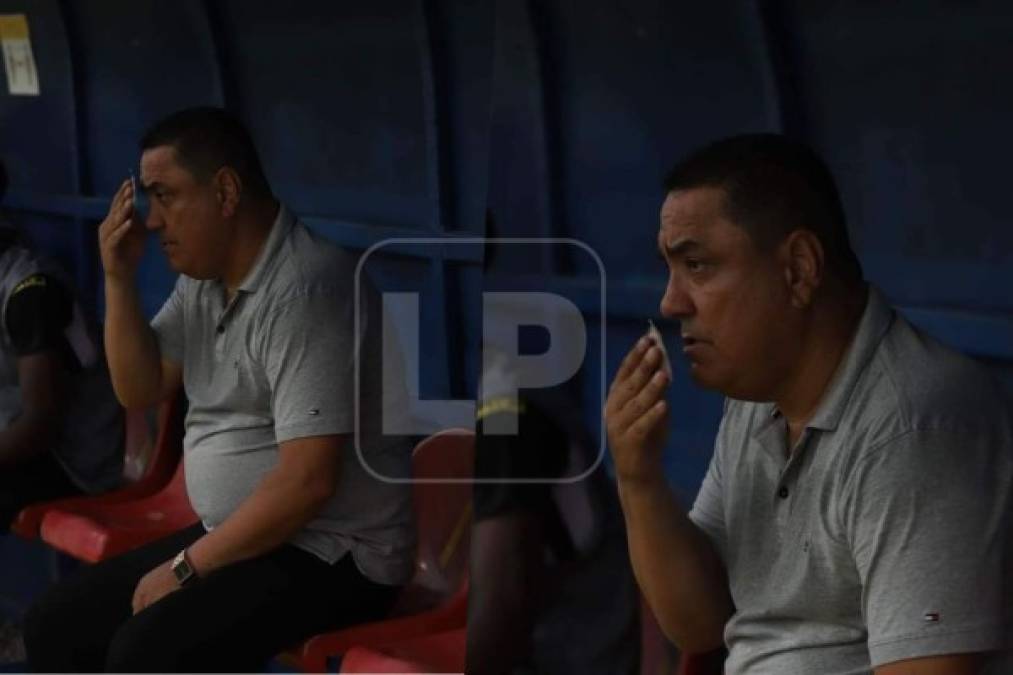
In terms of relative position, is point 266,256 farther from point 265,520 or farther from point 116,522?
point 116,522

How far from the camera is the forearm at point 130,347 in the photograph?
3.48 m

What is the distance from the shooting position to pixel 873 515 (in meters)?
1.81

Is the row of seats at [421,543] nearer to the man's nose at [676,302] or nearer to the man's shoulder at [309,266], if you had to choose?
the man's shoulder at [309,266]

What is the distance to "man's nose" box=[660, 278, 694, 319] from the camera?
1.98 meters

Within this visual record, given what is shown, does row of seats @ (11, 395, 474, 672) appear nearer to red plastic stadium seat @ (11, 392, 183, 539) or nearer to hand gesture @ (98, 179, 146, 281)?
red plastic stadium seat @ (11, 392, 183, 539)

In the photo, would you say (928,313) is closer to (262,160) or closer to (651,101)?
(651,101)

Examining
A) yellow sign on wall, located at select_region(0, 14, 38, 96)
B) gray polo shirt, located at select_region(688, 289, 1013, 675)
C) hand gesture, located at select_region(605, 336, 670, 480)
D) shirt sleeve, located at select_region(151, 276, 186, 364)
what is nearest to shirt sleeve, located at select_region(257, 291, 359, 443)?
shirt sleeve, located at select_region(151, 276, 186, 364)

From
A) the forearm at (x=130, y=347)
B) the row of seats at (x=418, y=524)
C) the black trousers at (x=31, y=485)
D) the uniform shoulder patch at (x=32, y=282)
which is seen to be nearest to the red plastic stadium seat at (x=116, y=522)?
the row of seats at (x=418, y=524)

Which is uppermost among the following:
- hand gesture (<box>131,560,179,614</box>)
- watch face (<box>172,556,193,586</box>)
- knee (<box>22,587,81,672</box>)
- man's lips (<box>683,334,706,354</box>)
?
man's lips (<box>683,334,706,354</box>)

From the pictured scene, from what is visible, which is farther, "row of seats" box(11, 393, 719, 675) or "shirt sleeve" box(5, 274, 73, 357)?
"shirt sleeve" box(5, 274, 73, 357)

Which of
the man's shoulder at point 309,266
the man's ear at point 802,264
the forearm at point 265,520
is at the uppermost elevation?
the man's ear at point 802,264

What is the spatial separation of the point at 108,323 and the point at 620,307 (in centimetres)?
168

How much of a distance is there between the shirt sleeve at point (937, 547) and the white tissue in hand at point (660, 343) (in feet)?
1.09

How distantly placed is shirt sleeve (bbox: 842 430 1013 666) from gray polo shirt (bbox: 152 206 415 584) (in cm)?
152
